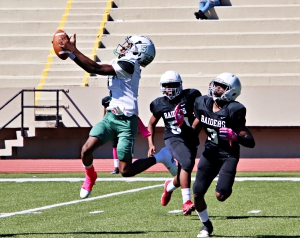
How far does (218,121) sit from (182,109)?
6.97ft

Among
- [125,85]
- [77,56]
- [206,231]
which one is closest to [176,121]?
[125,85]

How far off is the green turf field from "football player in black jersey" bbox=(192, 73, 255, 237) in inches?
16.9

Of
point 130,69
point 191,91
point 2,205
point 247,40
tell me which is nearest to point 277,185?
point 191,91

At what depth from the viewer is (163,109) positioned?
9.84 m

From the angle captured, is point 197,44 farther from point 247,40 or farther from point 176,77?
point 176,77

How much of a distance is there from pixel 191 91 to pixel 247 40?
1259 centimetres

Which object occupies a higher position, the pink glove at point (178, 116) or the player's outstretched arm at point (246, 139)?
the player's outstretched arm at point (246, 139)

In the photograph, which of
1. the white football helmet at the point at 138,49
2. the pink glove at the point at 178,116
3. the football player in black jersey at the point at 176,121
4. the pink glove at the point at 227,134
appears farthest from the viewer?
the football player in black jersey at the point at 176,121

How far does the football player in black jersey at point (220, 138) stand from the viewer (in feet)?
24.8

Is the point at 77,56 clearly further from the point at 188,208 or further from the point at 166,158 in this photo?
the point at 166,158

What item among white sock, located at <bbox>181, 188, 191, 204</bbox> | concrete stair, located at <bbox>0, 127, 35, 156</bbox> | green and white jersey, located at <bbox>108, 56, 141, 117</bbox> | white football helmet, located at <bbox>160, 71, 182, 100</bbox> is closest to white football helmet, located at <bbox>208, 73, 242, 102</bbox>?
green and white jersey, located at <bbox>108, 56, 141, 117</bbox>

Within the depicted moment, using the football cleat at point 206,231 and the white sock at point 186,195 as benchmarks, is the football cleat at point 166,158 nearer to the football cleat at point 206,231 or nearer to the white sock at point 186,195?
the white sock at point 186,195

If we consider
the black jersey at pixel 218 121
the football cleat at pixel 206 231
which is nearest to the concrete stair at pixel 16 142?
the black jersey at pixel 218 121

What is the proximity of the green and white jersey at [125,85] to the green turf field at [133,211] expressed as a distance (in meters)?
1.30
